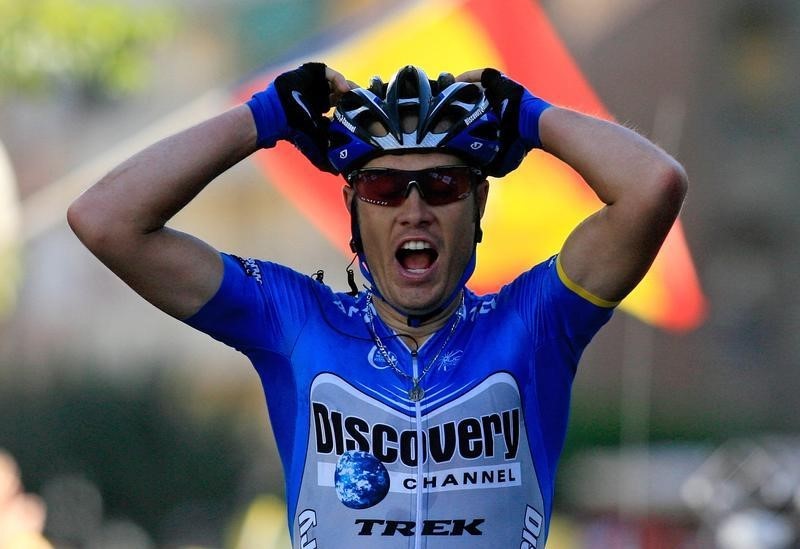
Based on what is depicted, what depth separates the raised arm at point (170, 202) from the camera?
275 cm

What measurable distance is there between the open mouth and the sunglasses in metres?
0.09

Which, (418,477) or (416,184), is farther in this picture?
(416,184)

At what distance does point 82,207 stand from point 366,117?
25.6 inches

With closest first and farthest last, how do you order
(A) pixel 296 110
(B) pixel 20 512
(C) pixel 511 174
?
(A) pixel 296 110 → (C) pixel 511 174 → (B) pixel 20 512

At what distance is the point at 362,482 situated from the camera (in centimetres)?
264

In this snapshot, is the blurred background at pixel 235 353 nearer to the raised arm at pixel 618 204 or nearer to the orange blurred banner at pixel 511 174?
the orange blurred banner at pixel 511 174

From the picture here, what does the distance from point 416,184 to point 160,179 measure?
0.56 metres

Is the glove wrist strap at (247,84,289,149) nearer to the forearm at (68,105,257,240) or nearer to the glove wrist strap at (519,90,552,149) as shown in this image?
the forearm at (68,105,257,240)

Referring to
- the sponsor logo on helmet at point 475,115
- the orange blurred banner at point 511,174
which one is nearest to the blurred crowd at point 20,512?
the orange blurred banner at point 511,174

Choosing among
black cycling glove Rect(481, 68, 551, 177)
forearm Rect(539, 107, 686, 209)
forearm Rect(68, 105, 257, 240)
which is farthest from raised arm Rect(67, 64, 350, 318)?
forearm Rect(539, 107, 686, 209)

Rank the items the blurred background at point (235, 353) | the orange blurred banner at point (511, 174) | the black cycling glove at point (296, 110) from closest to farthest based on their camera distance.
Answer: the black cycling glove at point (296, 110) < the blurred background at point (235, 353) < the orange blurred banner at point (511, 174)

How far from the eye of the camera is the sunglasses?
2787 millimetres

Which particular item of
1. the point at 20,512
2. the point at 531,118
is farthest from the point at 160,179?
the point at 20,512

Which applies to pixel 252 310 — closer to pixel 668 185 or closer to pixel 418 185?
pixel 418 185
